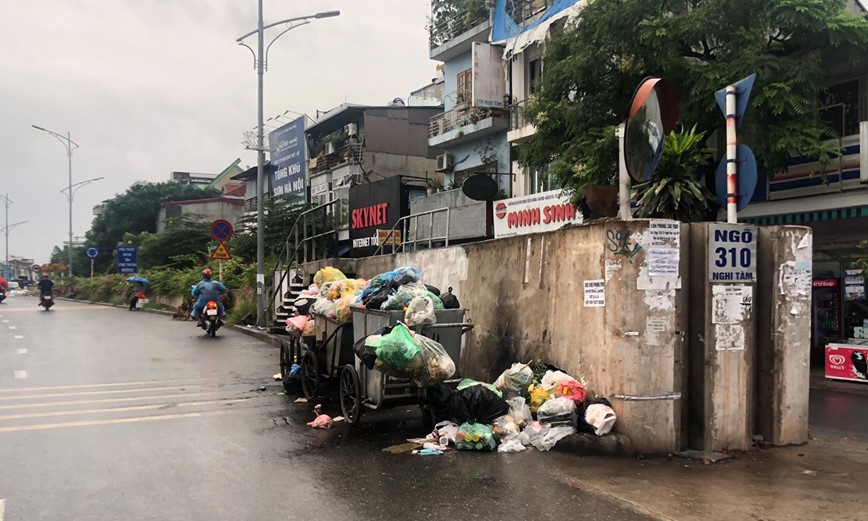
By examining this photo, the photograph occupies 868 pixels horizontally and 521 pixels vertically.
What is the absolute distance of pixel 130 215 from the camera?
58.2 m

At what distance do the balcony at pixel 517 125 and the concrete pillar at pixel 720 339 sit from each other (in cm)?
1316

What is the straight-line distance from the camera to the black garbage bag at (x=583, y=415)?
6395 millimetres

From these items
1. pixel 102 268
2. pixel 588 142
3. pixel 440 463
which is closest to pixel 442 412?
pixel 440 463

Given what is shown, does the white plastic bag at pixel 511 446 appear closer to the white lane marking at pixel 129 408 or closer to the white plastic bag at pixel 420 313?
the white plastic bag at pixel 420 313

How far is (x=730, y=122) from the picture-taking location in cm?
683

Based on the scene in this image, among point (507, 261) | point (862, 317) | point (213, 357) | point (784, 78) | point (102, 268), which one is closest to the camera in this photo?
point (507, 261)

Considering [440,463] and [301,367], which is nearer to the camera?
[440,463]

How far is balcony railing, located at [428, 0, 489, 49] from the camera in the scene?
73.5 feet

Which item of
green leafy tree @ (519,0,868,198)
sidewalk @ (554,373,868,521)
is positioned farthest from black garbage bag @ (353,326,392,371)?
green leafy tree @ (519,0,868,198)

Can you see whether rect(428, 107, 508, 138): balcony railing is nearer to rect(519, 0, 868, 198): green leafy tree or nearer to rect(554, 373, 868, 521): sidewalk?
rect(519, 0, 868, 198): green leafy tree

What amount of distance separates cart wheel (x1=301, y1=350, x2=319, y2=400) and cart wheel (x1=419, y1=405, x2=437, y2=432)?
218 centimetres

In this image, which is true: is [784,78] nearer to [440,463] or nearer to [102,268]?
[440,463]

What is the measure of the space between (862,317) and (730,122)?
813 centimetres

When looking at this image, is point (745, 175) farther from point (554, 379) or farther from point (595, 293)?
point (554, 379)
